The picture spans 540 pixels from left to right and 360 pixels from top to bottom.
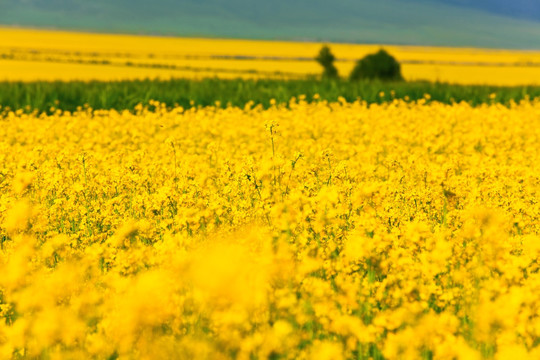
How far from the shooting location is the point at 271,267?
332cm

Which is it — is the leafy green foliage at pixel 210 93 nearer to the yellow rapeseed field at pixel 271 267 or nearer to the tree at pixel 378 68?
the tree at pixel 378 68

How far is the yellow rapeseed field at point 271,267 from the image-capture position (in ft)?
9.21

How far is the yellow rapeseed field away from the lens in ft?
9.21

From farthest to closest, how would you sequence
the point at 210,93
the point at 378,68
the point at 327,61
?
the point at 327,61, the point at 378,68, the point at 210,93

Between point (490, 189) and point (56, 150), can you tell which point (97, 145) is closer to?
point (56, 150)

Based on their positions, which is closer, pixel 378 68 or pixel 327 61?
pixel 378 68

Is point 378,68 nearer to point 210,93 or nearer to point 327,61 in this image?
point 327,61

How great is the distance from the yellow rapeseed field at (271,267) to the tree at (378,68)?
1549 centimetres

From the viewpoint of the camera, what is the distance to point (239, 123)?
41.1ft

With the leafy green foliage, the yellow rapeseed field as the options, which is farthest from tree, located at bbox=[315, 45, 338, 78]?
the yellow rapeseed field

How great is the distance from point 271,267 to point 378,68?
810 inches

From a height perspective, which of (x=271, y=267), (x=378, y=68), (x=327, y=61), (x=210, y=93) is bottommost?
(x=271, y=267)

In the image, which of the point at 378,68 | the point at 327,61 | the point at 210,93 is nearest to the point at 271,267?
the point at 210,93

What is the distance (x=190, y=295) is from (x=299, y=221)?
1466 mm
